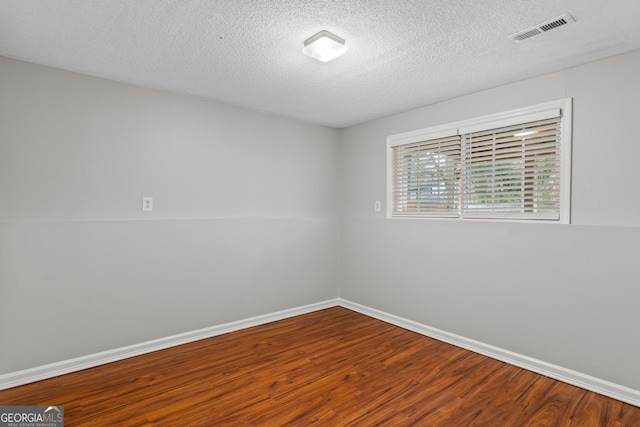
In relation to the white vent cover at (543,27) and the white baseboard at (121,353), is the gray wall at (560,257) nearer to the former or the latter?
the white vent cover at (543,27)

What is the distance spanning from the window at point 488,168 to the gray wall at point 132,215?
4.21 ft

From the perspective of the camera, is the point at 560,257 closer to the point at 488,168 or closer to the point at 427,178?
the point at 488,168

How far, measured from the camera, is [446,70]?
2656mm

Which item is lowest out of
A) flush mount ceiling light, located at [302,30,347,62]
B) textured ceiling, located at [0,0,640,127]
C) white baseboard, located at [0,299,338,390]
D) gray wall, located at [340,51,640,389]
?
white baseboard, located at [0,299,338,390]

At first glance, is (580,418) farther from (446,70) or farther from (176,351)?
(176,351)

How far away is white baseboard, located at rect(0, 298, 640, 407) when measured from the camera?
2398 mm

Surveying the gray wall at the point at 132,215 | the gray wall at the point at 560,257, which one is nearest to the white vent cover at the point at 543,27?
the gray wall at the point at 560,257

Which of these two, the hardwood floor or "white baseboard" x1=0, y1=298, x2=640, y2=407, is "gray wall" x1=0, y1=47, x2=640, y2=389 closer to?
"white baseboard" x1=0, y1=298, x2=640, y2=407

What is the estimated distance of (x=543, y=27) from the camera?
6.63 feet

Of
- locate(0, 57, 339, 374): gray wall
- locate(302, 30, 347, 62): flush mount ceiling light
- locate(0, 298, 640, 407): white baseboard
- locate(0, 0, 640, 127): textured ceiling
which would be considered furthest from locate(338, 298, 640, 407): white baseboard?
locate(302, 30, 347, 62): flush mount ceiling light

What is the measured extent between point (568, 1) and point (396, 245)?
2.60 meters

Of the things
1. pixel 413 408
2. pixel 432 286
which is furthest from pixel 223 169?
pixel 413 408

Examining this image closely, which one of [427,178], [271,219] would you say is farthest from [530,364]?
[271,219]

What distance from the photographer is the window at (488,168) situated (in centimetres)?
268
